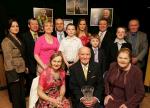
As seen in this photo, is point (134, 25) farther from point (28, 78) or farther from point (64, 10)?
point (28, 78)

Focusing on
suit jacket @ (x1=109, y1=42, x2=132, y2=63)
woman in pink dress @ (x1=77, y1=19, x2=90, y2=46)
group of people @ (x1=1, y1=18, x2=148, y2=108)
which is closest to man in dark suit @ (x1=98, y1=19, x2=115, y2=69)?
group of people @ (x1=1, y1=18, x2=148, y2=108)

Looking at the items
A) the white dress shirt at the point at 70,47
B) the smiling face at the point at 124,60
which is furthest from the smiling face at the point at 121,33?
the smiling face at the point at 124,60

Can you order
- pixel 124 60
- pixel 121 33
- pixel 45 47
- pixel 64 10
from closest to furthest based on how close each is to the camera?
pixel 124 60 < pixel 45 47 < pixel 121 33 < pixel 64 10

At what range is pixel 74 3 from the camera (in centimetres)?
608

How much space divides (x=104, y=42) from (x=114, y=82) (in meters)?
1.52

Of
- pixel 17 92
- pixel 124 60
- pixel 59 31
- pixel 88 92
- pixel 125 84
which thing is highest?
pixel 59 31

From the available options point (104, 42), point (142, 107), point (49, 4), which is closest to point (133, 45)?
point (104, 42)

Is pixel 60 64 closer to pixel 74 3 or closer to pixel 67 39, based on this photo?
pixel 67 39

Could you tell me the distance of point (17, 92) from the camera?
401 cm

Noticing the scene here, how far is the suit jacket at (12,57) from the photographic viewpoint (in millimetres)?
3910

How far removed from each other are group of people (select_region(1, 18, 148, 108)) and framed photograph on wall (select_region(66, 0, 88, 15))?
1299 millimetres

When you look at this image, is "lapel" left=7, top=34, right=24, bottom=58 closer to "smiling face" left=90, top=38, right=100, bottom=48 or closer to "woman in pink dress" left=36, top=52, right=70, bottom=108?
"woman in pink dress" left=36, top=52, right=70, bottom=108

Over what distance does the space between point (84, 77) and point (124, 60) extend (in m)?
0.54

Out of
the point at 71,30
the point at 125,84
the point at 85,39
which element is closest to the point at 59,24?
the point at 71,30
